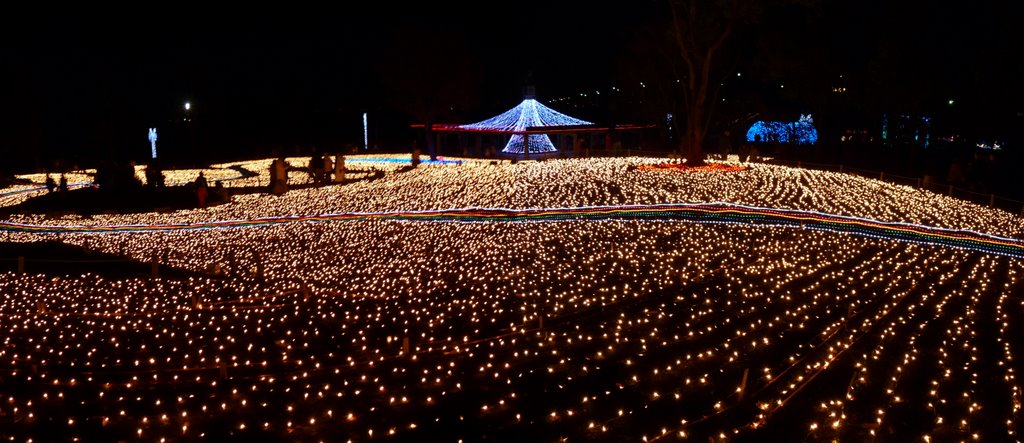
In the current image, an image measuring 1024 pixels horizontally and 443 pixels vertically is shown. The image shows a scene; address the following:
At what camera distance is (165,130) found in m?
51.8

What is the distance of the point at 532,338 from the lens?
27.6ft

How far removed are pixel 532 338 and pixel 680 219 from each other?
27.9 feet

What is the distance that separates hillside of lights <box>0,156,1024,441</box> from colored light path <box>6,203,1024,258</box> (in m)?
0.52

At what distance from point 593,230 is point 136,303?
8177 millimetres

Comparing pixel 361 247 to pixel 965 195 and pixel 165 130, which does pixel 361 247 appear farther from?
pixel 165 130

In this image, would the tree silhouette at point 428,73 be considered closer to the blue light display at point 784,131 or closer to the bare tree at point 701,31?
the bare tree at point 701,31

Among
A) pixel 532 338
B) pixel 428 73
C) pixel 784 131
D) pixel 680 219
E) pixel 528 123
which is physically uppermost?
pixel 428 73

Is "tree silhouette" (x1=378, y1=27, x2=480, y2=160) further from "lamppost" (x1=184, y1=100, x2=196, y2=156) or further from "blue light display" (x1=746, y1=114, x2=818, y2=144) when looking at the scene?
"blue light display" (x1=746, y1=114, x2=818, y2=144)

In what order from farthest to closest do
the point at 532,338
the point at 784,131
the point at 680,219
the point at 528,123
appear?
1. the point at 784,131
2. the point at 528,123
3. the point at 680,219
4. the point at 532,338

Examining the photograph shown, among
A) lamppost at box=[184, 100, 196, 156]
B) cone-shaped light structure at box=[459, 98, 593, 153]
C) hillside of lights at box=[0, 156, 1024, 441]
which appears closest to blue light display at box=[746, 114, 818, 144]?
cone-shaped light structure at box=[459, 98, 593, 153]

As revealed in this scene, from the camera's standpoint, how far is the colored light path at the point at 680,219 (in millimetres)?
13867

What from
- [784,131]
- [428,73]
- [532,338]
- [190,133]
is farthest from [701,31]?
[190,133]

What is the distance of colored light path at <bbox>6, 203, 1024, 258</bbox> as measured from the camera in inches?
546

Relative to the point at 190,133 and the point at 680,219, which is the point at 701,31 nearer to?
the point at 680,219
